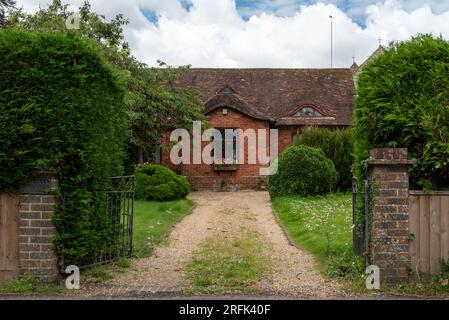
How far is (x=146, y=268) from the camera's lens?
8.41m

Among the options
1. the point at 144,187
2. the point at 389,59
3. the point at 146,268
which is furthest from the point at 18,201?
the point at 144,187

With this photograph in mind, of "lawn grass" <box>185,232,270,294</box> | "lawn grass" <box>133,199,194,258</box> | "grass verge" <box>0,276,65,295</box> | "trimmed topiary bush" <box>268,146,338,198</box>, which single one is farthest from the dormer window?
"grass verge" <box>0,276,65,295</box>

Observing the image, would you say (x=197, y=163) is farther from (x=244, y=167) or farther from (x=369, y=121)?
(x=369, y=121)

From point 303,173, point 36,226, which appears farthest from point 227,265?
point 303,173

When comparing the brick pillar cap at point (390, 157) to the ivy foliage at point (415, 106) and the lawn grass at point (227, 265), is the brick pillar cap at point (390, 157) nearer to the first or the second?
the ivy foliage at point (415, 106)

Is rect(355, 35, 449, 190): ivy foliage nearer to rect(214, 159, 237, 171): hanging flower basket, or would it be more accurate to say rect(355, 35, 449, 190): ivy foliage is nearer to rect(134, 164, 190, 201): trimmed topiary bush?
rect(134, 164, 190, 201): trimmed topiary bush

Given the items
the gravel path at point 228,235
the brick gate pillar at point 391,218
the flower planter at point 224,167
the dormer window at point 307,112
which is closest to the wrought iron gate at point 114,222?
the gravel path at point 228,235

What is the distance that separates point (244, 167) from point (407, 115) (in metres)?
19.2

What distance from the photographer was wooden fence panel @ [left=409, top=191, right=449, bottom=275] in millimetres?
6871

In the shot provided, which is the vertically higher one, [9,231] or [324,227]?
[9,231]

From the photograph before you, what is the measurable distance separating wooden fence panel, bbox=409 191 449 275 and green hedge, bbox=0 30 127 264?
15.1 feet

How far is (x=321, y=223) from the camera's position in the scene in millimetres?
12492

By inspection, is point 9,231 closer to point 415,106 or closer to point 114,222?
point 114,222

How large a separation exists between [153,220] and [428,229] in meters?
8.64
